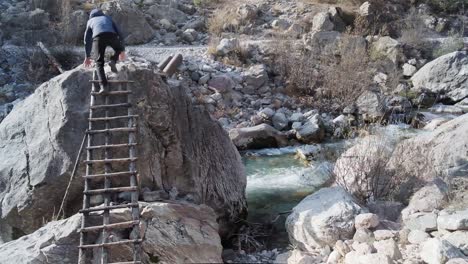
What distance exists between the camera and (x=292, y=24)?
63.9ft

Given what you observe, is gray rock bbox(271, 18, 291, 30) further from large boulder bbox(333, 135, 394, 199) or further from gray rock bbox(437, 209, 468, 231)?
gray rock bbox(437, 209, 468, 231)

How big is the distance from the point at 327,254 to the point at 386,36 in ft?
45.9

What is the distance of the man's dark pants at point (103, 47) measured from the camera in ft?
22.6

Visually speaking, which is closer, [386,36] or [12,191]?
[12,191]

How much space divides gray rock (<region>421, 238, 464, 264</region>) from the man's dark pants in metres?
4.46

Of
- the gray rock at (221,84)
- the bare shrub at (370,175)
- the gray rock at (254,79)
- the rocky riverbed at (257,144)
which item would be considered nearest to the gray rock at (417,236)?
the rocky riverbed at (257,144)

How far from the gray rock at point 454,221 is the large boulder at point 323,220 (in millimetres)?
1051

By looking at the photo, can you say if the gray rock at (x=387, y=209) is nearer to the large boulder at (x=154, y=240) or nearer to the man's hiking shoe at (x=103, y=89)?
the large boulder at (x=154, y=240)

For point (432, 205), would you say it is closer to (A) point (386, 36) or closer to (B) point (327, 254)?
Result: (B) point (327, 254)

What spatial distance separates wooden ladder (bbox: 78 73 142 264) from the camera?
206 inches

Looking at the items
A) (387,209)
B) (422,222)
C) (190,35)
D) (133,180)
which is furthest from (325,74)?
(133,180)

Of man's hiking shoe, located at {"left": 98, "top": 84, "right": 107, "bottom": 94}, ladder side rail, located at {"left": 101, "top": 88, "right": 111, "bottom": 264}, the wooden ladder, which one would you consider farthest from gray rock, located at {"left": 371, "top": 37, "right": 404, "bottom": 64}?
ladder side rail, located at {"left": 101, "top": 88, "right": 111, "bottom": 264}

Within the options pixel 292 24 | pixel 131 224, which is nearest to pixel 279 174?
pixel 131 224

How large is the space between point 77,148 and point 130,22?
40.2 feet
